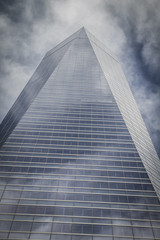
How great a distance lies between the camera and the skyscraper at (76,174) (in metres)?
51.4

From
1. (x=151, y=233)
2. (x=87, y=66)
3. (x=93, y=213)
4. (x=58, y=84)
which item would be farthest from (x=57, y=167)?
(x=87, y=66)

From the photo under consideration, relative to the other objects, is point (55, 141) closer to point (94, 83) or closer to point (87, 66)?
point (94, 83)

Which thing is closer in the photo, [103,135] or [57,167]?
[57,167]

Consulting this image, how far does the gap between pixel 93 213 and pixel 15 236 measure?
22.5 meters

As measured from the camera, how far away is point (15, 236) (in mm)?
48562

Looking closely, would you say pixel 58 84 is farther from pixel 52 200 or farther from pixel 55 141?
pixel 52 200

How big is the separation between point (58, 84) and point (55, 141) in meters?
43.3

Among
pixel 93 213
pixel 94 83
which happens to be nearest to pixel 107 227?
pixel 93 213

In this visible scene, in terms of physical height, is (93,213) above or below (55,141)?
below

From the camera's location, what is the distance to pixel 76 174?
6378 centimetres

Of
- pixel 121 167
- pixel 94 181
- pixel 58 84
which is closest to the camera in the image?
pixel 94 181

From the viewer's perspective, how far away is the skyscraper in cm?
5144

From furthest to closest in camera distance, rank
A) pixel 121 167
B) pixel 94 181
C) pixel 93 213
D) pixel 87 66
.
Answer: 1. pixel 87 66
2. pixel 121 167
3. pixel 94 181
4. pixel 93 213

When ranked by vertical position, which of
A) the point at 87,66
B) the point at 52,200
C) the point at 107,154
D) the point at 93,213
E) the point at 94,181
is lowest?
the point at 93,213
